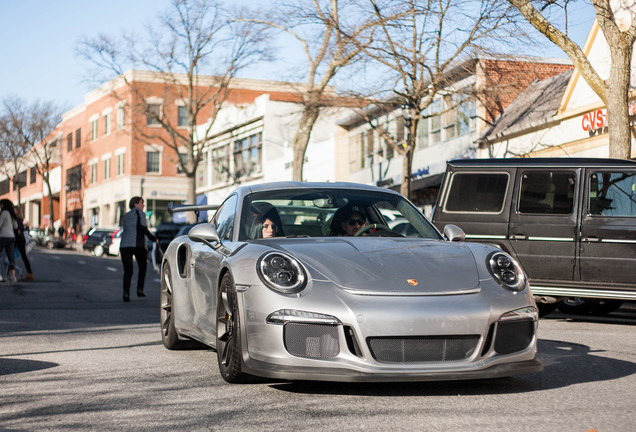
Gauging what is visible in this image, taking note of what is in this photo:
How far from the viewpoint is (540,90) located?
3148cm

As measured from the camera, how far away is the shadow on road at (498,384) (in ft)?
18.4

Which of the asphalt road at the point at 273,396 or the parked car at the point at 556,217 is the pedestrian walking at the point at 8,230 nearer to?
the parked car at the point at 556,217

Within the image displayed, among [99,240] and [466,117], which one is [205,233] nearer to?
[466,117]

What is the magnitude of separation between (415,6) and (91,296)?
485 inches

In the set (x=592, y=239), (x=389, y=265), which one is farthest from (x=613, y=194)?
(x=389, y=265)

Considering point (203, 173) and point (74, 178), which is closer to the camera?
point (203, 173)

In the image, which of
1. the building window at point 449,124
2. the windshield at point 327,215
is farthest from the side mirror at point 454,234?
the building window at point 449,124

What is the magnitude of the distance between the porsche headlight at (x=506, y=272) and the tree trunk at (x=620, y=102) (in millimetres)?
11478

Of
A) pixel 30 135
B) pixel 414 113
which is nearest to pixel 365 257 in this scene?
pixel 414 113

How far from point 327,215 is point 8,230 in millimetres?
13416

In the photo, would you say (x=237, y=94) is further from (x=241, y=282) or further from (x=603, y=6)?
(x=241, y=282)

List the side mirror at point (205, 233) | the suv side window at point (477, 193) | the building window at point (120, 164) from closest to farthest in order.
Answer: the side mirror at point (205, 233) < the suv side window at point (477, 193) < the building window at point (120, 164)

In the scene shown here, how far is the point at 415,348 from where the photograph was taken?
17.2 ft

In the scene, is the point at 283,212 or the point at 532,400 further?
the point at 283,212
